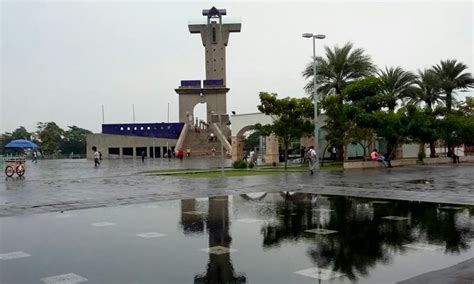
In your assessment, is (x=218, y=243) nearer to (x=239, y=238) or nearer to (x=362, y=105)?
(x=239, y=238)

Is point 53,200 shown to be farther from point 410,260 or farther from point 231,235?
point 410,260

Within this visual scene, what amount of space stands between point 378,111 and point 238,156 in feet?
57.0

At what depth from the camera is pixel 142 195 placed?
16328 mm

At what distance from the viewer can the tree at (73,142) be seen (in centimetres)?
11394

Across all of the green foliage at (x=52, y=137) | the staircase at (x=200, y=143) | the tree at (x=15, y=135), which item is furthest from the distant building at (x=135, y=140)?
the tree at (x=15, y=135)

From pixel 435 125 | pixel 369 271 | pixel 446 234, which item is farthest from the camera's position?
pixel 435 125

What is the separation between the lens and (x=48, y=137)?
102375 mm

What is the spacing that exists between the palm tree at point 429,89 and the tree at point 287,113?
1195 centimetres

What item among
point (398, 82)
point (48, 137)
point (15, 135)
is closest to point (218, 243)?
point (398, 82)

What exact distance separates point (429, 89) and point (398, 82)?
466 centimetres

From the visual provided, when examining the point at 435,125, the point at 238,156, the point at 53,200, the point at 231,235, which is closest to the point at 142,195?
the point at 53,200

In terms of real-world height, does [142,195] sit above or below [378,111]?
below

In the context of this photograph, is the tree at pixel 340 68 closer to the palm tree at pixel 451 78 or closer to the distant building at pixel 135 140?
the palm tree at pixel 451 78

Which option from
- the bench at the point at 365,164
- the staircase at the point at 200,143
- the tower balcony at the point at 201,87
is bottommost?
the bench at the point at 365,164
